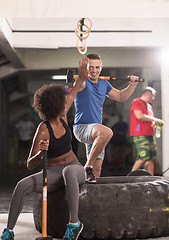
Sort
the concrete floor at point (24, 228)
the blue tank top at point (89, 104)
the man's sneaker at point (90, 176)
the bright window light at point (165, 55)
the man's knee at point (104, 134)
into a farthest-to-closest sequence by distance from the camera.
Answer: the bright window light at point (165, 55), the blue tank top at point (89, 104), the man's knee at point (104, 134), the man's sneaker at point (90, 176), the concrete floor at point (24, 228)

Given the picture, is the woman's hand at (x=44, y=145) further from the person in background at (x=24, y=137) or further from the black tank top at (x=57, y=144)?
the person in background at (x=24, y=137)

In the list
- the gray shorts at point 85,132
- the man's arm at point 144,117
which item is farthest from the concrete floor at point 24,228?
the man's arm at point 144,117

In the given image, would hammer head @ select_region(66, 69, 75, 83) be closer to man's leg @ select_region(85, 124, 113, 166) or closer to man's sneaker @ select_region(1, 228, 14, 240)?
man's leg @ select_region(85, 124, 113, 166)

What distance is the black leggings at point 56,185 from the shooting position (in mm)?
2238

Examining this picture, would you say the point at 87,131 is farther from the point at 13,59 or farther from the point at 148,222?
the point at 13,59

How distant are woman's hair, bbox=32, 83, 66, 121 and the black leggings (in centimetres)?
35

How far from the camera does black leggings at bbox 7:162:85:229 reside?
224cm

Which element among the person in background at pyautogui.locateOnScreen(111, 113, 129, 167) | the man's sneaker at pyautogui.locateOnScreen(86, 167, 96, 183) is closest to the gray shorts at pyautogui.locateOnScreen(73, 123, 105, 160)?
the man's sneaker at pyautogui.locateOnScreen(86, 167, 96, 183)

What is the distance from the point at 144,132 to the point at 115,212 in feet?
8.59

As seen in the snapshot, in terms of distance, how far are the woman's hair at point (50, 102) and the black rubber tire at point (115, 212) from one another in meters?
0.51

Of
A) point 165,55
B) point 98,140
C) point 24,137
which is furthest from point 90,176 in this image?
point 24,137

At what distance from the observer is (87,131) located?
9.70 feet

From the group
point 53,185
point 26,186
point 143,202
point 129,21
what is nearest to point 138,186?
point 143,202

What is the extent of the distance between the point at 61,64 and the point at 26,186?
6.01 m
